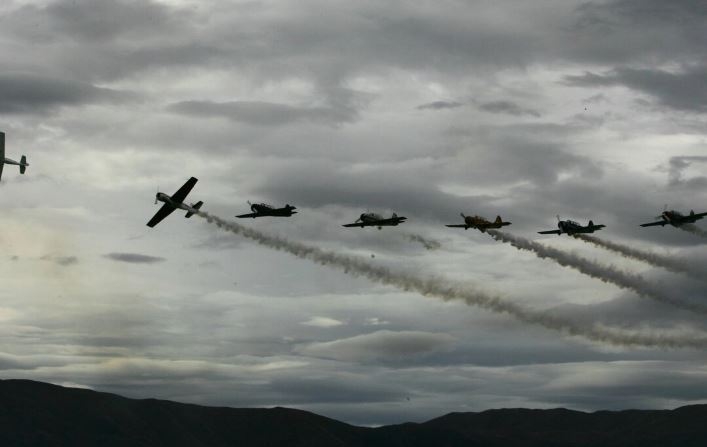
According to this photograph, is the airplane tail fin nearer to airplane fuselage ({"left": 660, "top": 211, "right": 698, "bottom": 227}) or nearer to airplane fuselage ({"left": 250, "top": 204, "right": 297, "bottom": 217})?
airplane fuselage ({"left": 250, "top": 204, "right": 297, "bottom": 217})

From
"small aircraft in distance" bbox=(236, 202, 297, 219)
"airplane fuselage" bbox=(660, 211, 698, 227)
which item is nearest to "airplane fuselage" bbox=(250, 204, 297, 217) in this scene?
"small aircraft in distance" bbox=(236, 202, 297, 219)

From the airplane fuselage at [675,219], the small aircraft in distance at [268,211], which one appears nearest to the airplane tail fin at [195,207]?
the small aircraft in distance at [268,211]

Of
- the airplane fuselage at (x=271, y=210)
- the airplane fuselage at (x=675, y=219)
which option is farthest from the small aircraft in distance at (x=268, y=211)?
the airplane fuselage at (x=675, y=219)

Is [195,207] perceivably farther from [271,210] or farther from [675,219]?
[675,219]

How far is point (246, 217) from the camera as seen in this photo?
645ft

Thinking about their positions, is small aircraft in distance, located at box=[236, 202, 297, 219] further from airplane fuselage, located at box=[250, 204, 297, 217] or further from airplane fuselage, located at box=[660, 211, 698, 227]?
airplane fuselage, located at box=[660, 211, 698, 227]

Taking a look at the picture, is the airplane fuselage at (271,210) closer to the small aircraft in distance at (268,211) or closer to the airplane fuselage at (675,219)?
the small aircraft in distance at (268,211)

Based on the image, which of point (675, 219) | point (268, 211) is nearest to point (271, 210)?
point (268, 211)

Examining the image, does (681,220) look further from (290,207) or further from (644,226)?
(290,207)

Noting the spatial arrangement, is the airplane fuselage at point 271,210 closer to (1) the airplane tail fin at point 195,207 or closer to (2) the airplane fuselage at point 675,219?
(1) the airplane tail fin at point 195,207

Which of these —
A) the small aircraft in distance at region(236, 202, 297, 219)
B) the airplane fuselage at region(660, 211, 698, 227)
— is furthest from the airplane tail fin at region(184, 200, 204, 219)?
the airplane fuselage at region(660, 211, 698, 227)

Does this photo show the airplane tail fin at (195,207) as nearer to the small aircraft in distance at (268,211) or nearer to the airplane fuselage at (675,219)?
the small aircraft in distance at (268,211)

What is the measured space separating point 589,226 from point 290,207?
5591cm

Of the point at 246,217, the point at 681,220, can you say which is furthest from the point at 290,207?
the point at 681,220
